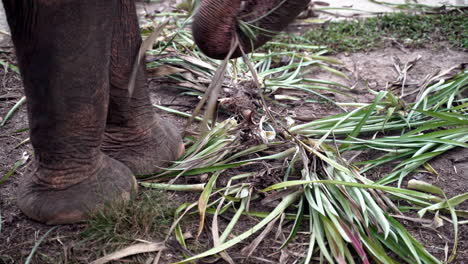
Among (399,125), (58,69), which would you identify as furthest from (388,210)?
(58,69)

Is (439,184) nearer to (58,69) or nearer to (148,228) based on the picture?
(148,228)

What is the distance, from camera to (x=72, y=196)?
182 cm

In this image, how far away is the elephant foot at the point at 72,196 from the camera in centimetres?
180

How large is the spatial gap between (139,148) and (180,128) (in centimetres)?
38

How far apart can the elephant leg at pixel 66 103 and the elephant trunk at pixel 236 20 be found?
1.00 feet

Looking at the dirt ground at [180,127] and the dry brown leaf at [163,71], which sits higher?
the dry brown leaf at [163,71]

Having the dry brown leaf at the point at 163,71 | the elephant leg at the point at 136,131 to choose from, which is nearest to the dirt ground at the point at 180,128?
the elephant leg at the point at 136,131

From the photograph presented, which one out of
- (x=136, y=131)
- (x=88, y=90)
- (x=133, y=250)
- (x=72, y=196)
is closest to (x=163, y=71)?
(x=136, y=131)

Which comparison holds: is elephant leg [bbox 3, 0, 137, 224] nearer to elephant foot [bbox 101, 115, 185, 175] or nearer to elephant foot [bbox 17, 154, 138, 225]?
elephant foot [bbox 17, 154, 138, 225]

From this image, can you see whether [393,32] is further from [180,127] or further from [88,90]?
[88,90]

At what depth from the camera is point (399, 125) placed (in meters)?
2.30

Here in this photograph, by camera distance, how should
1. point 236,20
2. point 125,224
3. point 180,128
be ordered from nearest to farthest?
point 236,20 → point 125,224 → point 180,128

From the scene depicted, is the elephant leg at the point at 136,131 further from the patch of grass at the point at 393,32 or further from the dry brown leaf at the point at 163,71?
the patch of grass at the point at 393,32

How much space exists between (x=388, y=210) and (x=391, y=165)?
33 cm
